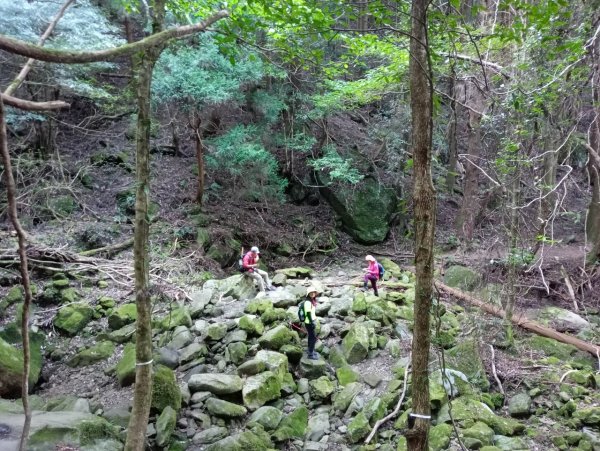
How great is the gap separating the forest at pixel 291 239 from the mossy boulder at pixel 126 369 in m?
0.07

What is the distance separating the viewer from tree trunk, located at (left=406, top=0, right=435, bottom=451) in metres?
3.09

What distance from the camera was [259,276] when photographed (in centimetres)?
972

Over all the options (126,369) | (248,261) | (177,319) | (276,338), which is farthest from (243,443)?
(248,261)

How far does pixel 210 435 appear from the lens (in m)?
5.62

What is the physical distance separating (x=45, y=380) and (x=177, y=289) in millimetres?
2933

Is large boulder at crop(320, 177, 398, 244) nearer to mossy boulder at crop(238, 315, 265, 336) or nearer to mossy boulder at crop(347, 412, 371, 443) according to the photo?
mossy boulder at crop(238, 315, 265, 336)

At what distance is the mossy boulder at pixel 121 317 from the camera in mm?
7840

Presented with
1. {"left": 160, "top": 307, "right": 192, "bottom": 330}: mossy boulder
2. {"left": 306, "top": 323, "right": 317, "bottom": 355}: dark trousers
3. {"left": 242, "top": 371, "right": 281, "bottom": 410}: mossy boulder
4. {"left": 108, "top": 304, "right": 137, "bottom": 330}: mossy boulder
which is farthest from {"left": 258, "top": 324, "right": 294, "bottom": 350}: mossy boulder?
{"left": 108, "top": 304, "right": 137, "bottom": 330}: mossy boulder

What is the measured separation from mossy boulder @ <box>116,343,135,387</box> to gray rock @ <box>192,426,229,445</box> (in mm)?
1549

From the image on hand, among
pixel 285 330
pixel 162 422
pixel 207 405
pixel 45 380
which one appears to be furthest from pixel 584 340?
pixel 45 380

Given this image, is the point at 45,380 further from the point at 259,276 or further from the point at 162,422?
the point at 259,276

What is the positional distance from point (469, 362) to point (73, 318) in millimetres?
7385

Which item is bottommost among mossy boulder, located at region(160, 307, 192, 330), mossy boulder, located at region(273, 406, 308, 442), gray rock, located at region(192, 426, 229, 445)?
mossy boulder, located at region(273, 406, 308, 442)

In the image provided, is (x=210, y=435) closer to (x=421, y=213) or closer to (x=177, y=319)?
(x=177, y=319)
